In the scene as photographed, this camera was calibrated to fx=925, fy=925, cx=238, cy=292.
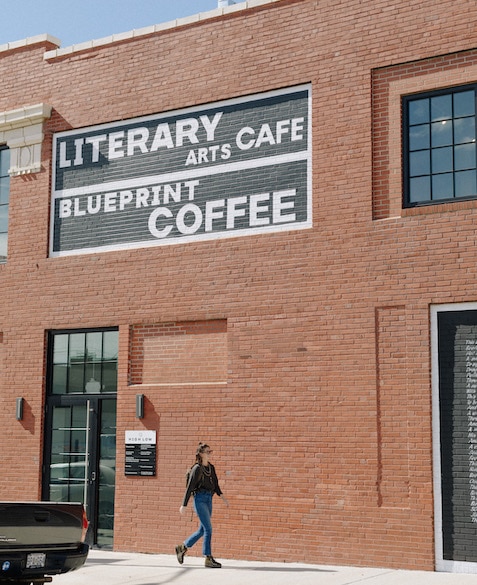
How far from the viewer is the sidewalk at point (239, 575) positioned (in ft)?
37.9

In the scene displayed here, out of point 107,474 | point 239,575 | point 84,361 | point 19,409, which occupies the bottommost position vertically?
point 239,575

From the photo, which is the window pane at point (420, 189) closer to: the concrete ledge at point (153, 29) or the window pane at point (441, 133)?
the window pane at point (441, 133)

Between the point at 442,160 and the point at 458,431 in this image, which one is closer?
the point at 458,431

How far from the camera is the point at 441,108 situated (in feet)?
43.2

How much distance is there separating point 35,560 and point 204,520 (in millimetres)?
3592

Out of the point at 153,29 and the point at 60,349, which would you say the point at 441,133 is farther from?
the point at 60,349

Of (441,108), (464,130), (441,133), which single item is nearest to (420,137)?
(441,133)

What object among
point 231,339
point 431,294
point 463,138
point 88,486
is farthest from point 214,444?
point 463,138

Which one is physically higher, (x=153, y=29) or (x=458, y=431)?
(x=153, y=29)

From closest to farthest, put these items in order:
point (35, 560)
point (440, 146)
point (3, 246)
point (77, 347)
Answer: point (35, 560), point (440, 146), point (77, 347), point (3, 246)

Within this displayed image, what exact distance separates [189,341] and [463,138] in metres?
5.31

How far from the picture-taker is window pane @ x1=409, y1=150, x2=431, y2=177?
43.3ft

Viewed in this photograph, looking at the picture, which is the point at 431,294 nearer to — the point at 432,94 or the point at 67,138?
the point at 432,94

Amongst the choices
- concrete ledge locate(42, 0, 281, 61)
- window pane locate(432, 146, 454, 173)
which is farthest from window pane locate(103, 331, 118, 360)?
window pane locate(432, 146, 454, 173)
